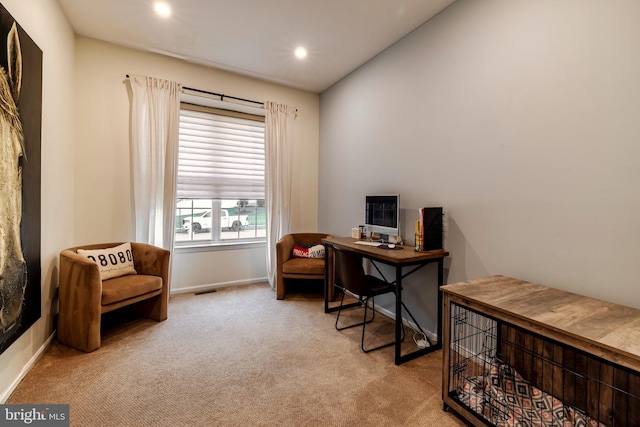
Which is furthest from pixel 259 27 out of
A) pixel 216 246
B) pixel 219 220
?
pixel 216 246

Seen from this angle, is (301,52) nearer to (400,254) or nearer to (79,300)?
(400,254)

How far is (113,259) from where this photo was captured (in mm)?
2703

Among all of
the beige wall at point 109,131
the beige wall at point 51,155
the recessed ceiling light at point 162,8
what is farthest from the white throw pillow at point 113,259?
the recessed ceiling light at point 162,8

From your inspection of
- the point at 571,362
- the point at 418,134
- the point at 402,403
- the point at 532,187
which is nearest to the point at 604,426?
the point at 571,362

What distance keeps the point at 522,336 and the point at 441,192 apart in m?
1.19

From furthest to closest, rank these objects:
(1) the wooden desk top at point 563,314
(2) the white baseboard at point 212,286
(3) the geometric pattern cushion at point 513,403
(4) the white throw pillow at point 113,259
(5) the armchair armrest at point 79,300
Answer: (2) the white baseboard at point 212,286 → (4) the white throw pillow at point 113,259 → (5) the armchair armrest at point 79,300 → (3) the geometric pattern cushion at point 513,403 → (1) the wooden desk top at point 563,314

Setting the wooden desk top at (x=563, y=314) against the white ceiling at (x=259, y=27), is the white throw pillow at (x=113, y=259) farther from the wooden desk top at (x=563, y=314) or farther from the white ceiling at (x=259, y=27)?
the wooden desk top at (x=563, y=314)

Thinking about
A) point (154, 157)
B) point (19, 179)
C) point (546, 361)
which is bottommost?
point (546, 361)

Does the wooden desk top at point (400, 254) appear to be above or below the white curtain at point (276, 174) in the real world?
below

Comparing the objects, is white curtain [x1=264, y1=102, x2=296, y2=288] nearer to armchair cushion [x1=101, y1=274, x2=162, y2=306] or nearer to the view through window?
the view through window

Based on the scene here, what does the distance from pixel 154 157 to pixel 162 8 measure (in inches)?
56.5

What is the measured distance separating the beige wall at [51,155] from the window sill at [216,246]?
1126 mm

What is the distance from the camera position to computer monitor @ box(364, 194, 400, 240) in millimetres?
2660

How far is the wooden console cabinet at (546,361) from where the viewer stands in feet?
3.70
